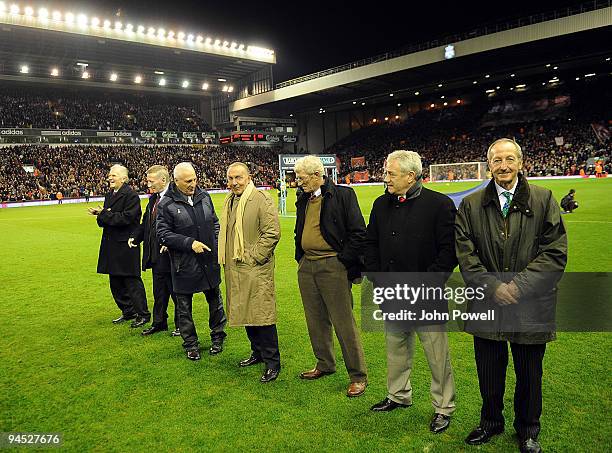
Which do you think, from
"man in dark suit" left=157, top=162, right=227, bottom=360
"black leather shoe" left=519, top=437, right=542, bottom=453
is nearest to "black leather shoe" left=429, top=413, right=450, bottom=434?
"black leather shoe" left=519, top=437, right=542, bottom=453

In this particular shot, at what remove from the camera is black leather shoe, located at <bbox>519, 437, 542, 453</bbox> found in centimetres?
298

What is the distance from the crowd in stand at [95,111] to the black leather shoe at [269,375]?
155ft

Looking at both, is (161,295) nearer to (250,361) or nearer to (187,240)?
(187,240)

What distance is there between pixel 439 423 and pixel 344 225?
169 cm

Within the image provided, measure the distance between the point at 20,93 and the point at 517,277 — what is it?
54738 mm

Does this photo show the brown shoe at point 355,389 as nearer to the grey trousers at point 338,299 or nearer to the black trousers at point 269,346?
the grey trousers at point 338,299

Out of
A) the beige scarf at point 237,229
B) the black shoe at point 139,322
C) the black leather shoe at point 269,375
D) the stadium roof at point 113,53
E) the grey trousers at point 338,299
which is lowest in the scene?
the black leather shoe at point 269,375

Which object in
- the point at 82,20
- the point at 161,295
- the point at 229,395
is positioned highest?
the point at 82,20

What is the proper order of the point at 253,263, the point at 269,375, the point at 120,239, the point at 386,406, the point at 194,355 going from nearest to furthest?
the point at 386,406 → the point at 253,263 → the point at 269,375 → the point at 194,355 → the point at 120,239

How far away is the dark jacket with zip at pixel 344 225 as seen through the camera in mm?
3869

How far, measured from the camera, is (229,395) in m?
4.12

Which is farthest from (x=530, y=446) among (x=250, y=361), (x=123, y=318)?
(x=123, y=318)

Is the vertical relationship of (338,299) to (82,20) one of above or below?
below

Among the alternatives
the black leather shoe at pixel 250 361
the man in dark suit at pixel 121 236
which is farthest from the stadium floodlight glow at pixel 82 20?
the black leather shoe at pixel 250 361
